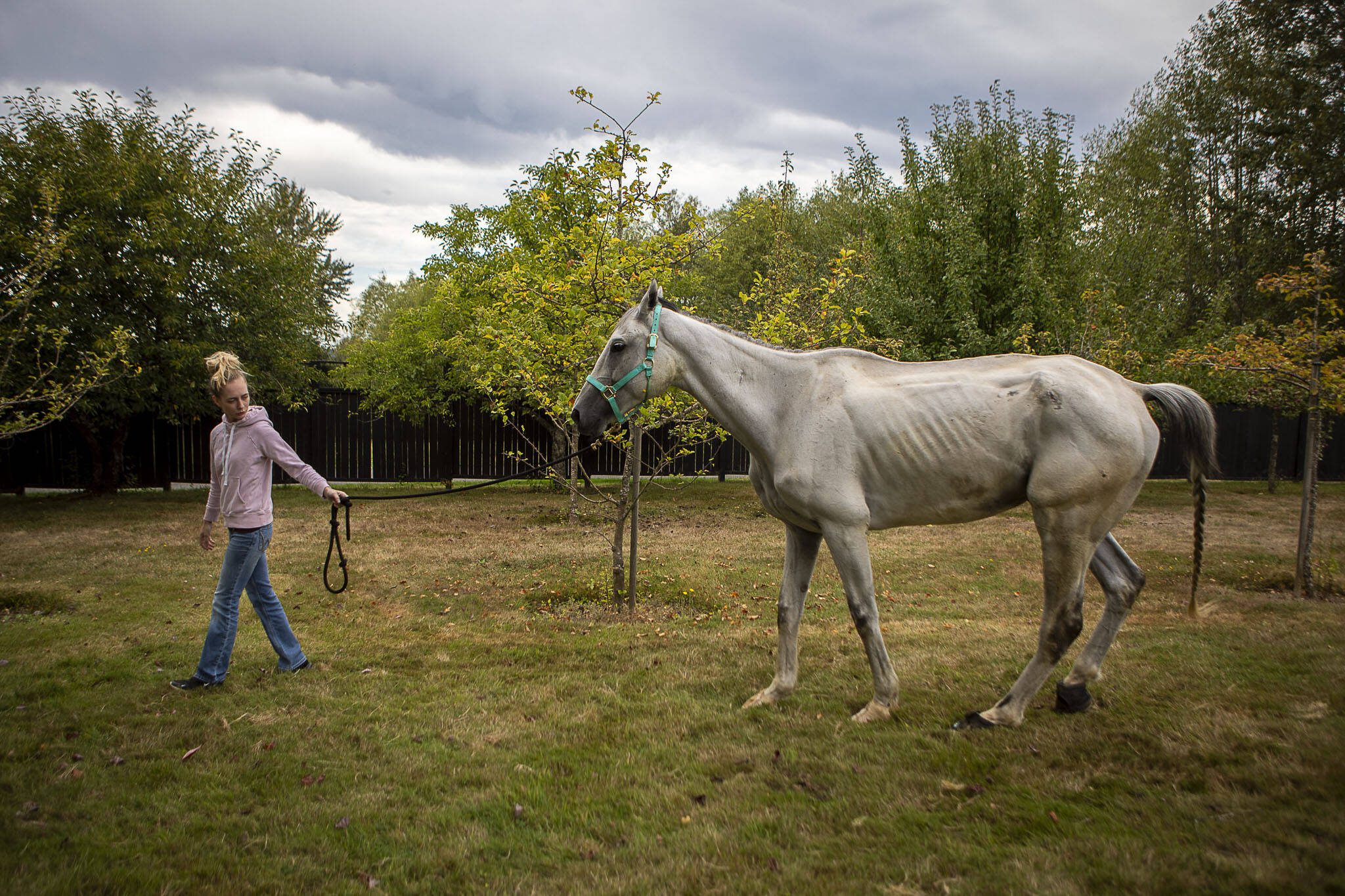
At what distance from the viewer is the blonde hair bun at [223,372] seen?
476 cm

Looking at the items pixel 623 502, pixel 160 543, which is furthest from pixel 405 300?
pixel 623 502

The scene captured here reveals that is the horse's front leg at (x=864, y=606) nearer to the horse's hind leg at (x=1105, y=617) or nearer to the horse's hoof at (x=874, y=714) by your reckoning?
the horse's hoof at (x=874, y=714)

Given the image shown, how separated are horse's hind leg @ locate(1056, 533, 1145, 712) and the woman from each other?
15.7ft

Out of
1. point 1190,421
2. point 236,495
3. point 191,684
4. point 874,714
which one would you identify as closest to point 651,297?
point 874,714

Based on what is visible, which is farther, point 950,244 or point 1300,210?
point 1300,210

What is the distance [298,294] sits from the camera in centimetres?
1534

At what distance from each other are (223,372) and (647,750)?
3.71 m

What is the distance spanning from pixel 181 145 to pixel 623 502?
44.2ft

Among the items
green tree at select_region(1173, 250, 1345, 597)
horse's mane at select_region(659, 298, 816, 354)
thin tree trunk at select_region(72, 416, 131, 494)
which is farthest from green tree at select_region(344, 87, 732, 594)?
thin tree trunk at select_region(72, 416, 131, 494)

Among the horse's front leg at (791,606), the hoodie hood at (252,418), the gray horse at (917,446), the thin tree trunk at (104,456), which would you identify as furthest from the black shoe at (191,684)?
the thin tree trunk at (104,456)

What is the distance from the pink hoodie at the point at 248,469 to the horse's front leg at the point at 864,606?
3.37m

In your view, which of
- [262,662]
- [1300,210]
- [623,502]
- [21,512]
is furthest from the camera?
[1300,210]

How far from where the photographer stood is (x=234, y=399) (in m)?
4.85

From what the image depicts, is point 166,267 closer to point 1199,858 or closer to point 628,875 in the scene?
point 628,875
